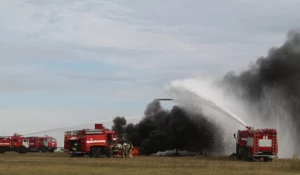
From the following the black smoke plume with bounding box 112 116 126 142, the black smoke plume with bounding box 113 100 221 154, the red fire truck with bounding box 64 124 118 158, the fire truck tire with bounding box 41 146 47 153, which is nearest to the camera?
the red fire truck with bounding box 64 124 118 158

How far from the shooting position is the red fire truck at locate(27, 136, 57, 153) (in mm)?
90625

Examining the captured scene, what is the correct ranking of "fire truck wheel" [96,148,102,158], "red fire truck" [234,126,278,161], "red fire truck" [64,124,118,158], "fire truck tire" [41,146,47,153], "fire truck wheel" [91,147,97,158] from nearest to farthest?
"red fire truck" [234,126,278,161], "fire truck wheel" [91,147,97,158], "fire truck wheel" [96,148,102,158], "red fire truck" [64,124,118,158], "fire truck tire" [41,146,47,153]

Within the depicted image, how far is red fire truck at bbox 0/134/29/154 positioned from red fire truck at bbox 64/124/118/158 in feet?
→ 78.1

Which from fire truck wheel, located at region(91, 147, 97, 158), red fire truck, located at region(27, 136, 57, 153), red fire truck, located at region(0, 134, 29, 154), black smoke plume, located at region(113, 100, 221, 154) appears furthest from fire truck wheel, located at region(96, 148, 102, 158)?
red fire truck, located at region(27, 136, 57, 153)

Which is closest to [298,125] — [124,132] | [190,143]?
[190,143]

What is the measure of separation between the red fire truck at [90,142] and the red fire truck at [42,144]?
2707 centimetres

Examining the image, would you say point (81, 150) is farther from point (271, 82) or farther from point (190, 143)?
point (271, 82)

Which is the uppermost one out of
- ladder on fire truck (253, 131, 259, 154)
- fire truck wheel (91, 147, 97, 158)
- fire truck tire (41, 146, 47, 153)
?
ladder on fire truck (253, 131, 259, 154)

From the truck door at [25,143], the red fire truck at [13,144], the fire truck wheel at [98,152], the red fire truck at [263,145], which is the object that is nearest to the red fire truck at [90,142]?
the fire truck wheel at [98,152]

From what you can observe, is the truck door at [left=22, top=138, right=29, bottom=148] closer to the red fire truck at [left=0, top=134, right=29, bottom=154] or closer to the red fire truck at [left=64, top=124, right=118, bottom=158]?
the red fire truck at [left=0, top=134, right=29, bottom=154]

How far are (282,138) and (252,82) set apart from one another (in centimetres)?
941

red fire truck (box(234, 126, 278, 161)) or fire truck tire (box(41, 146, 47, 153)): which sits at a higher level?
red fire truck (box(234, 126, 278, 161))

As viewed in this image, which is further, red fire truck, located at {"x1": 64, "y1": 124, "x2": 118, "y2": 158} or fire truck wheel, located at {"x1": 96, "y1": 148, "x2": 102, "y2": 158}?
red fire truck, located at {"x1": 64, "y1": 124, "x2": 118, "y2": 158}

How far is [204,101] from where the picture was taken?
6588cm
